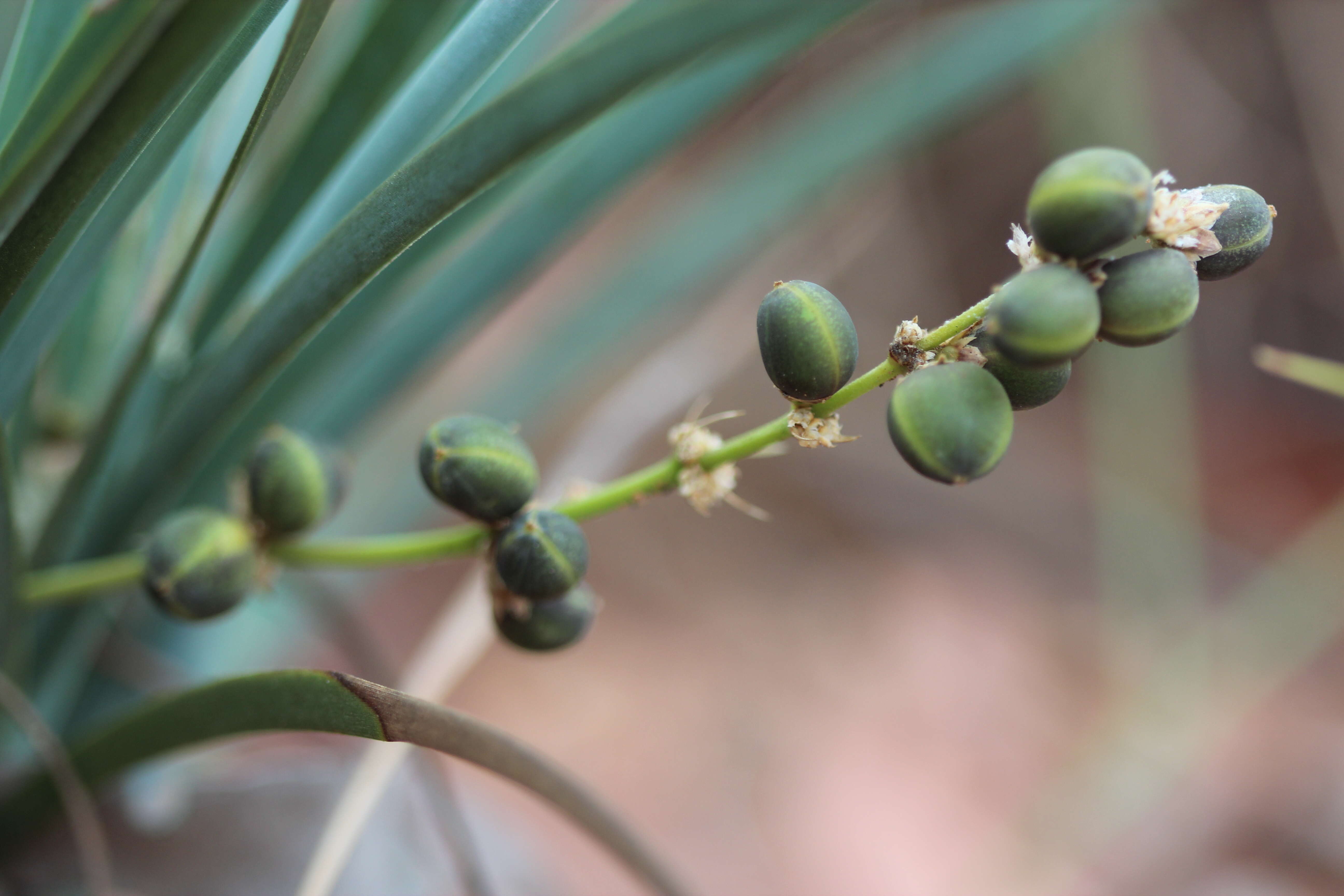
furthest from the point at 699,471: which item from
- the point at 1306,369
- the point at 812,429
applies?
the point at 1306,369

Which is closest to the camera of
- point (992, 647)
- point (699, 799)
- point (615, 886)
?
point (615, 886)

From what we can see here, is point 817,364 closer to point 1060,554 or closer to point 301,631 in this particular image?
point 301,631

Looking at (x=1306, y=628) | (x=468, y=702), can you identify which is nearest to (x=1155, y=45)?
(x=1306, y=628)

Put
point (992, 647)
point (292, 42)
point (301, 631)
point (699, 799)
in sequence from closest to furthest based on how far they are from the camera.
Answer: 1. point (292, 42)
2. point (301, 631)
3. point (699, 799)
4. point (992, 647)

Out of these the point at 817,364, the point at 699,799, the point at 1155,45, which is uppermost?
the point at 1155,45

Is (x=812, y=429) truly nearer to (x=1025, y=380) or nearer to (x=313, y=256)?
(x=1025, y=380)

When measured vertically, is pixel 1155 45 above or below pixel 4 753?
above
